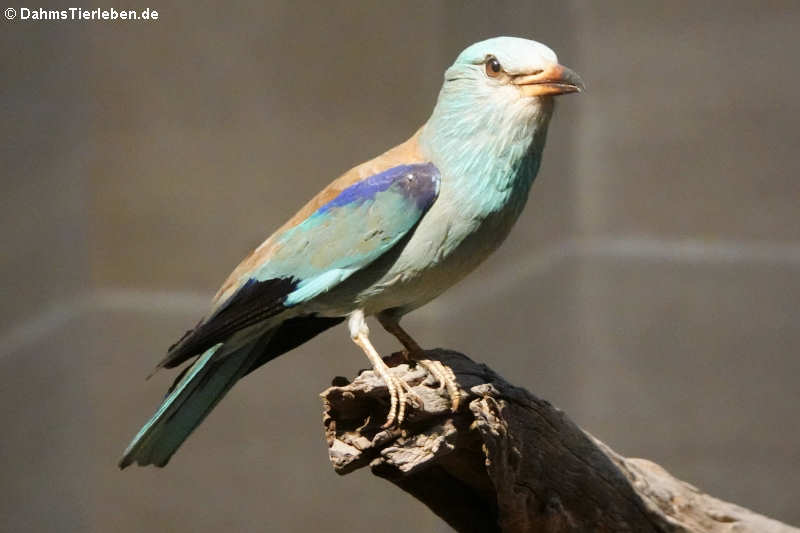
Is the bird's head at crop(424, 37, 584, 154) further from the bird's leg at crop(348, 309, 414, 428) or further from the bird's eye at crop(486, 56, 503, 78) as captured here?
the bird's leg at crop(348, 309, 414, 428)

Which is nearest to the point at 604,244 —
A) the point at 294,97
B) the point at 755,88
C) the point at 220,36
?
the point at 755,88

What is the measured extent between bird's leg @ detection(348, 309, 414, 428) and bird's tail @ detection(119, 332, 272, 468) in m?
0.26

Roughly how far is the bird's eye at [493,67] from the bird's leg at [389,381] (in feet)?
1.72

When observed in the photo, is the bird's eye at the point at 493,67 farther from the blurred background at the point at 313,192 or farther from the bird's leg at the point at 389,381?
the blurred background at the point at 313,192

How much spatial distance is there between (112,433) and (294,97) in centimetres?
108

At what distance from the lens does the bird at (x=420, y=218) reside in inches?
84.6

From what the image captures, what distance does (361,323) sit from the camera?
7.34 ft

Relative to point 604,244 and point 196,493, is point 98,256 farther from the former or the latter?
point 604,244

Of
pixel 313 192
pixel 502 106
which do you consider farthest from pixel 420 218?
pixel 313 192

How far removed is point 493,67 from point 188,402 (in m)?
0.92

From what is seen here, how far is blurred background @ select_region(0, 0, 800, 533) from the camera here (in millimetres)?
3113

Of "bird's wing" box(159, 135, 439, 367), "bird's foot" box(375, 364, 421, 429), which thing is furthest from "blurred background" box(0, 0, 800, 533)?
"bird's foot" box(375, 364, 421, 429)

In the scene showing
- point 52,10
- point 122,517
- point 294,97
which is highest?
point 294,97

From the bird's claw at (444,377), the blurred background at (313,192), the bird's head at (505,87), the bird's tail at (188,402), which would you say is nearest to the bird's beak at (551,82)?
the bird's head at (505,87)
